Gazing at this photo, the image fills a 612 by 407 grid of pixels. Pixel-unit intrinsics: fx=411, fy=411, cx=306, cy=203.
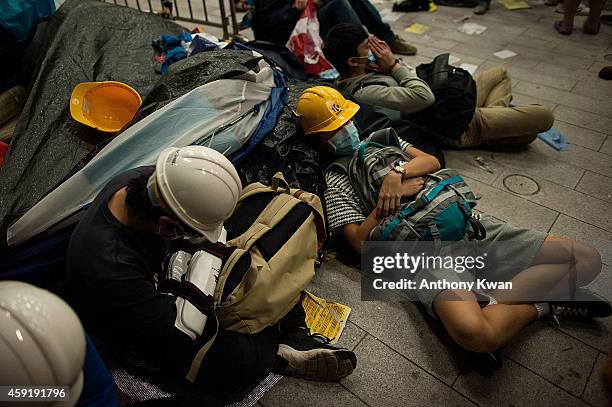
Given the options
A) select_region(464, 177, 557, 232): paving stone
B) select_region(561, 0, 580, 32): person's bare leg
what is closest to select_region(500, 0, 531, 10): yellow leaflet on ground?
select_region(561, 0, 580, 32): person's bare leg

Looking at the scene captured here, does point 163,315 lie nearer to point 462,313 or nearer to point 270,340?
point 270,340

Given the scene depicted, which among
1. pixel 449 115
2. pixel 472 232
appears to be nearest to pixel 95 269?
pixel 472 232

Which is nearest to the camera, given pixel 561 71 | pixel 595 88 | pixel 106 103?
pixel 106 103

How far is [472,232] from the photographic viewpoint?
1.89m

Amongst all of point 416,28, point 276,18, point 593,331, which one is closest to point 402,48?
point 416,28

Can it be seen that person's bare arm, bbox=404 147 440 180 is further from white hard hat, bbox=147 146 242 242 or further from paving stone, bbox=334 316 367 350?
white hard hat, bbox=147 146 242 242

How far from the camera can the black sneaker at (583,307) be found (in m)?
1.80

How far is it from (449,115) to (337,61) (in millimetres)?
801

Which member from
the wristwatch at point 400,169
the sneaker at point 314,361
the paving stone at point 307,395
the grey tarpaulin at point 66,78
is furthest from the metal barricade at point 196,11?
the paving stone at point 307,395

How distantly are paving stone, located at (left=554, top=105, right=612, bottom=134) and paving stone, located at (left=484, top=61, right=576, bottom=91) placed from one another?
390mm

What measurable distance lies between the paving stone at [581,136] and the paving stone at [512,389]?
192 centimetres

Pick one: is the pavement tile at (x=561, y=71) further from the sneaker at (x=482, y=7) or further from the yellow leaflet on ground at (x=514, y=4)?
the yellow leaflet on ground at (x=514, y=4)

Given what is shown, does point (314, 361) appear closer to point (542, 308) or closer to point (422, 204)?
Answer: point (422, 204)

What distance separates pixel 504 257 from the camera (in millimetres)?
1914
